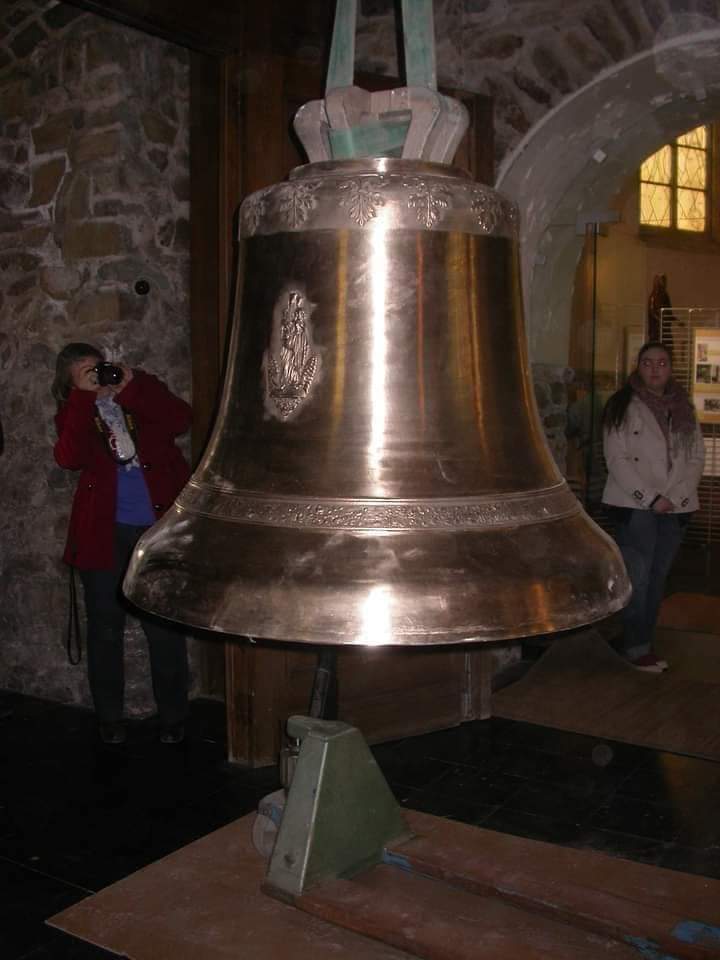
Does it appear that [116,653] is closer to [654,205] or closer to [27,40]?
[27,40]

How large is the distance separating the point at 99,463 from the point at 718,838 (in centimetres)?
247

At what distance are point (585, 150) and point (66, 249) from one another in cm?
233

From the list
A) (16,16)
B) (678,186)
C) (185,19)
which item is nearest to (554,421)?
(185,19)

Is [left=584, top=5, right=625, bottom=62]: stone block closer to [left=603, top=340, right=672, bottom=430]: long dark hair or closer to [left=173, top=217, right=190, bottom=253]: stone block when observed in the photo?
[left=603, top=340, right=672, bottom=430]: long dark hair

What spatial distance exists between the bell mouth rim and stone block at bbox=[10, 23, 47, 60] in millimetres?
3820

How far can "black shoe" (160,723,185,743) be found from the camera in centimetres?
410

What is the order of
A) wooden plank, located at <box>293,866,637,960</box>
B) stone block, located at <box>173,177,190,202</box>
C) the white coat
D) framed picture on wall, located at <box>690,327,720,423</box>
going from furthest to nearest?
1. framed picture on wall, located at <box>690,327,720,423</box>
2. the white coat
3. stone block, located at <box>173,177,190,202</box>
4. wooden plank, located at <box>293,866,637,960</box>

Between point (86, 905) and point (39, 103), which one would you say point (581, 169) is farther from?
point (86, 905)

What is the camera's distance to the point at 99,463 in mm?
3943

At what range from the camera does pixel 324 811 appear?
167cm

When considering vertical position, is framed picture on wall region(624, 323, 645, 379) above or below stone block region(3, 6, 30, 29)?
below

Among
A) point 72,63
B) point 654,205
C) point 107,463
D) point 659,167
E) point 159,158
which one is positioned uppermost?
point 659,167

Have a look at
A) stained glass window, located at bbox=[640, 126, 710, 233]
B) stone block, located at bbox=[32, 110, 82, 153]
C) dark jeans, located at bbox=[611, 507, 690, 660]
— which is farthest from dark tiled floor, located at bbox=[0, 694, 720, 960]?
stained glass window, located at bbox=[640, 126, 710, 233]

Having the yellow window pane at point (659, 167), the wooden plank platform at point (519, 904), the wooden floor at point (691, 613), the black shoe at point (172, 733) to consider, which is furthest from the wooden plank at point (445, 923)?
the yellow window pane at point (659, 167)
